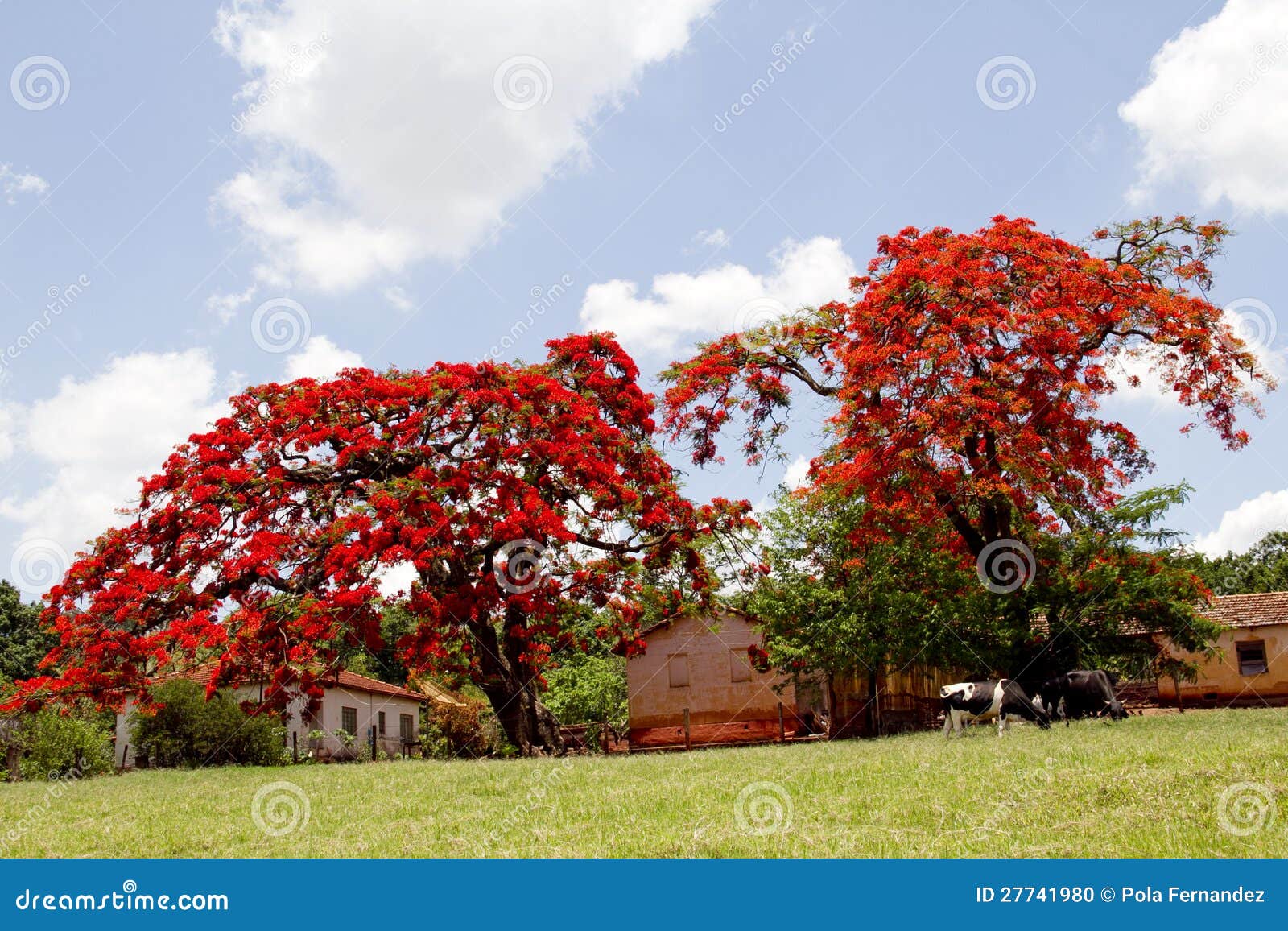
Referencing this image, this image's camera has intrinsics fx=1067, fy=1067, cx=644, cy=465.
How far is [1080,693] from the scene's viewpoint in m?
23.1

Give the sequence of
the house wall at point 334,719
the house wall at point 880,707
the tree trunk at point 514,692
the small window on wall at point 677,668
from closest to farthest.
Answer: the tree trunk at point 514,692
the house wall at point 880,707
the house wall at point 334,719
the small window on wall at point 677,668

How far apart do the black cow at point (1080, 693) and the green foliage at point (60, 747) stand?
23.1 metres

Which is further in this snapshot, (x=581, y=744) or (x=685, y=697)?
(x=685, y=697)

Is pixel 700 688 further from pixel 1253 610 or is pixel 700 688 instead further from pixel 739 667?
pixel 1253 610

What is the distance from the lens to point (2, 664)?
50781 millimetres

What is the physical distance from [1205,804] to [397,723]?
139 feet

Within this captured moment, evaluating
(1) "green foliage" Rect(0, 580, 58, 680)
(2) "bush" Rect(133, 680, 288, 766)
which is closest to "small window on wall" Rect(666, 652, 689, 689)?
(2) "bush" Rect(133, 680, 288, 766)

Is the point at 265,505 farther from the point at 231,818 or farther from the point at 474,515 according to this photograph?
the point at 231,818

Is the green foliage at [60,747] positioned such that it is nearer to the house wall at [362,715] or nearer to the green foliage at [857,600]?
the house wall at [362,715]

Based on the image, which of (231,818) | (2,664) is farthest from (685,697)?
(2,664)

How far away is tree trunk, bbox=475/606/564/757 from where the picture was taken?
24.0 meters

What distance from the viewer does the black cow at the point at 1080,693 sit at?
2297cm

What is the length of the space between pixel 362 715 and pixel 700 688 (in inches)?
595

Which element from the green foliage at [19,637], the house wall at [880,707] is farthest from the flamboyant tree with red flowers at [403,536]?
the green foliage at [19,637]
